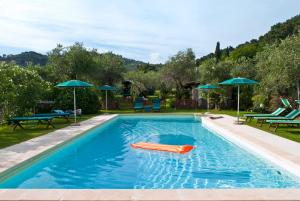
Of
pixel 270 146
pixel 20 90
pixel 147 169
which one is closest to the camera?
pixel 147 169

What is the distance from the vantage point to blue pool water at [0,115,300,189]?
21.6 feet

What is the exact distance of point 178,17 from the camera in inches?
717

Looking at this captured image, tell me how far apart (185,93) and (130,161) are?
21845mm

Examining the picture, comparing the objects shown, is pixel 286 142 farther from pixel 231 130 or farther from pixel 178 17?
pixel 178 17

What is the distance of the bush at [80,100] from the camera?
21891 millimetres

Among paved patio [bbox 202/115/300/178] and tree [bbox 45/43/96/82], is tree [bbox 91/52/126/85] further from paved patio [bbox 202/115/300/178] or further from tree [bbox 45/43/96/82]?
paved patio [bbox 202/115/300/178]

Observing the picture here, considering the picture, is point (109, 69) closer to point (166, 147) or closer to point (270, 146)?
point (166, 147)

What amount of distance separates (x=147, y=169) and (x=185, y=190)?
2.76m

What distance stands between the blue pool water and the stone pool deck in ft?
0.94

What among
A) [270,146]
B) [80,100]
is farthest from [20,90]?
[270,146]

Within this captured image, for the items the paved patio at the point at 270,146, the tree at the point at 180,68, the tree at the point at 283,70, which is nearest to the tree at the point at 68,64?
the tree at the point at 180,68

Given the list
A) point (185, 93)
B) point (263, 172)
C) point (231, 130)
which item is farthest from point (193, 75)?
point (263, 172)

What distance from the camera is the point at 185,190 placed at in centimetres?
511

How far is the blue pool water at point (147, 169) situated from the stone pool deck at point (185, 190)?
288 mm
